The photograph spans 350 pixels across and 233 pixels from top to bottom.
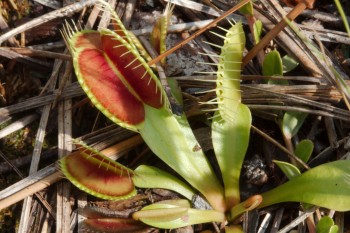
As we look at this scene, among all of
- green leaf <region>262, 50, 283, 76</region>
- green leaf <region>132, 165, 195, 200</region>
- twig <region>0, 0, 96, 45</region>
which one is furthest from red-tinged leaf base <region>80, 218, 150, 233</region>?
twig <region>0, 0, 96, 45</region>

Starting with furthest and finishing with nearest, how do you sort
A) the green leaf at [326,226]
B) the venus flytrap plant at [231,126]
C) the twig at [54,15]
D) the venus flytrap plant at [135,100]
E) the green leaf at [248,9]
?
the twig at [54,15] → the green leaf at [248,9] → the venus flytrap plant at [231,126] → the venus flytrap plant at [135,100] → the green leaf at [326,226]

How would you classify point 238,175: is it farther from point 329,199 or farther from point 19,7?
point 19,7

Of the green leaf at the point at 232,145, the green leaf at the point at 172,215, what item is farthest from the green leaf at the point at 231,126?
the green leaf at the point at 172,215

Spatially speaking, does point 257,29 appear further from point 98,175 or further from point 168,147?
point 98,175

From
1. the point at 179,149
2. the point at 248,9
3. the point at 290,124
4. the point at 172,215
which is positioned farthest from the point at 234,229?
the point at 248,9

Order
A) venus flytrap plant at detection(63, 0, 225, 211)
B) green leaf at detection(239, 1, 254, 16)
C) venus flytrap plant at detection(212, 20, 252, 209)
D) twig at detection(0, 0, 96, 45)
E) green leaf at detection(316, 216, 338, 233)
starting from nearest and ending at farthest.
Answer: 1. green leaf at detection(316, 216, 338, 233)
2. venus flytrap plant at detection(63, 0, 225, 211)
3. venus flytrap plant at detection(212, 20, 252, 209)
4. green leaf at detection(239, 1, 254, 16)
5. twig at detection(0, 0, 96, 45)

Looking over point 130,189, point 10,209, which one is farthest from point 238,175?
point 10,209

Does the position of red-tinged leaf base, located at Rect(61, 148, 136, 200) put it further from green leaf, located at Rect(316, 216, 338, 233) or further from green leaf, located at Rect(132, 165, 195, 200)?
green leaf, located at Rect(316, 216, 338, 233)

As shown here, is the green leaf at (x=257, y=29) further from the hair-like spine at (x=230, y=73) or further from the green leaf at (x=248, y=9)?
the hair-like spine at (x=230, y=73)
